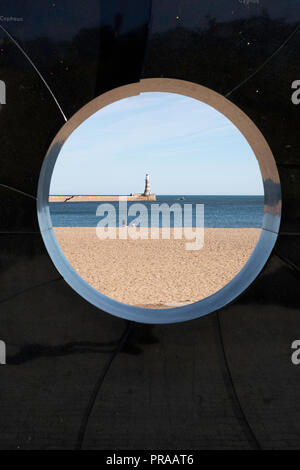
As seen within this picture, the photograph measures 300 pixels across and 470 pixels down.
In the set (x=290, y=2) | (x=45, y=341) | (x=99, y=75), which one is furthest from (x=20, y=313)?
(x=290, y=2)

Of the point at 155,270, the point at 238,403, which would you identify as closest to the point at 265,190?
the point at 238,403

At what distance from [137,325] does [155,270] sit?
11.9 meters

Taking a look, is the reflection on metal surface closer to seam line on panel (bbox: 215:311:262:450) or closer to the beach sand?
seam line on panel (bbox: 215:311:262:450)

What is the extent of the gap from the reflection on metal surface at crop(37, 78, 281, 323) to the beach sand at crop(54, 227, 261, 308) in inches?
230

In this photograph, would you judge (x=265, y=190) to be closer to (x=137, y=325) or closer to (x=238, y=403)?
(x=137, y=325)

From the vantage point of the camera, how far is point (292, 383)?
3666 millimetres

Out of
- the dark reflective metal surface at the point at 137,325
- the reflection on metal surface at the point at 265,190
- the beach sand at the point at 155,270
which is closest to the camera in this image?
the dark reflective metal surface at the point at 137,325

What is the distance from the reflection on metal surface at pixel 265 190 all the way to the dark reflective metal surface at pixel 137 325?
96 mm

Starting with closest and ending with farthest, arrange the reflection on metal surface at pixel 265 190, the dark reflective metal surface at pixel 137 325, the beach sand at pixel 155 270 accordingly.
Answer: the dark reflective metal surface at pixel 137 325 < the reflection on metal surface at pixel 265 190 < the beach sand at pixel 155 270

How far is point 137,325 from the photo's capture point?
369 cm

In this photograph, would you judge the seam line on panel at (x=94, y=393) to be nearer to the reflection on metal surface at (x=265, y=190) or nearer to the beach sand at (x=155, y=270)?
the reflection on metal surface at (x=265, y=190)

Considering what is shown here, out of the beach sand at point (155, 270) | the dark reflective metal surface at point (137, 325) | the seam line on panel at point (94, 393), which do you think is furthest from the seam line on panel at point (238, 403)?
the beach sand at point (155, 270)

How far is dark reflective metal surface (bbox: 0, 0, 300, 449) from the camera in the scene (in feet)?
11.6

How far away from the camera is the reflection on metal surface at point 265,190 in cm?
372
